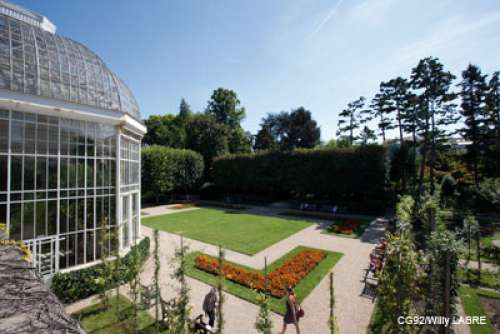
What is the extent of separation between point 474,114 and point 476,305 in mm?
30206

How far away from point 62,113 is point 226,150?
36.4m

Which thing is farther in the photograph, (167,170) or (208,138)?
(208,138)

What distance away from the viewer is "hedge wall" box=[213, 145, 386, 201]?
25.7 metres

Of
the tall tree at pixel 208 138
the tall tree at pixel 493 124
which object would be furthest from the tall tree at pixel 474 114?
the tall tree at pixel 208 138

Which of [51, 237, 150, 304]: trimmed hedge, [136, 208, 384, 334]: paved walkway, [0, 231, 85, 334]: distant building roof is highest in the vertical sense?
[0, 231, 85, 334]: distant building roof

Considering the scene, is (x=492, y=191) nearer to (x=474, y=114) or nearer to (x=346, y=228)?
(x=346, y=228)

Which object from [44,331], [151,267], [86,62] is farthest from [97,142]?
[44,331]

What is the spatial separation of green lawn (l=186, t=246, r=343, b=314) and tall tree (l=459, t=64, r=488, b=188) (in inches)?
1072

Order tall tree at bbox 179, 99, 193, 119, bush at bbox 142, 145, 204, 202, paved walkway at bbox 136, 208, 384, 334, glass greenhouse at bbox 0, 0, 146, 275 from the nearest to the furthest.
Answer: paved walkway at bbox 136, 208, 384, 334
glass greenhouse at bbox 0, 0, 146, 275
bush at bbox 142, 145, 204, 202
tall tree at bbox 179, 99, 193, 119

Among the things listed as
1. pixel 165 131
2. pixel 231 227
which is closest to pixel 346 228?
pixel 231 227

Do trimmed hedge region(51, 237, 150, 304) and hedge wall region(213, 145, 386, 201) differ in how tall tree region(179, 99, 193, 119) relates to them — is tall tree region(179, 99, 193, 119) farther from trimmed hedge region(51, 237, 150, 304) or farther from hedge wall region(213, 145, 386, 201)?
trimmed hedge region(51, 237, 150, 304)

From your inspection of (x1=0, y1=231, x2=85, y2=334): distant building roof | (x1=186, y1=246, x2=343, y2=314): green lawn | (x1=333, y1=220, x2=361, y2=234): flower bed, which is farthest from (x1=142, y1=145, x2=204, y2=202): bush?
(x1=0, y1=231, x2=85, y2=334): distant building roof

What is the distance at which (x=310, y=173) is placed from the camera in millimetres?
29609

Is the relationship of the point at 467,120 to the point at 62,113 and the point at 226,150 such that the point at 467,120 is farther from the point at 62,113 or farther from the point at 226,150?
the point at 62,113
